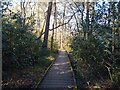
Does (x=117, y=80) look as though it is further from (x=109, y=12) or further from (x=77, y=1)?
(x=77, y=1)

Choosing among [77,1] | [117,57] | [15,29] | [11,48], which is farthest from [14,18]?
[77,1]

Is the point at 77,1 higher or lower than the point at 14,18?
higher

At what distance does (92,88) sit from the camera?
34.5 feet

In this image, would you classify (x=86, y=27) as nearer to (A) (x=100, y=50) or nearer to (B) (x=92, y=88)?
(A) (x=100, y=50)

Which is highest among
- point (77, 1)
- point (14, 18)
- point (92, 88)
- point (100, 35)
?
point (77, 1)

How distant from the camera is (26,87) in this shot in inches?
404

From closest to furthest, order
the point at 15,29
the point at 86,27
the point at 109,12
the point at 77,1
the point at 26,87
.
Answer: the point at 26,87 < the point at 109,12 < the point at 15,29 < the point at 86,27 < the point at 77,1

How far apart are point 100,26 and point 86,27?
10.7 ft

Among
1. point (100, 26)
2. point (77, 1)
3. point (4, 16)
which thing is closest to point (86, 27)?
point (100, 26)

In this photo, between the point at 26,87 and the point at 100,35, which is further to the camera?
the point at 100,35

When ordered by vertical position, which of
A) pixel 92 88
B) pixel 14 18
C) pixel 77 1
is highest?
pixel 77 1

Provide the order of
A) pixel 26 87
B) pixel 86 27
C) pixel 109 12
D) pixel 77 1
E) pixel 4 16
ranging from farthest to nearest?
pixel 77 1, pixel 86 27, pixel 4 16, pixel 109 12, pixel 26 87

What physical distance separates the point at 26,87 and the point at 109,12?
5.18 m

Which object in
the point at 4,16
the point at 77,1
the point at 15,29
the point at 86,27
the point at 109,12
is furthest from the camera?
the point at 77,1
